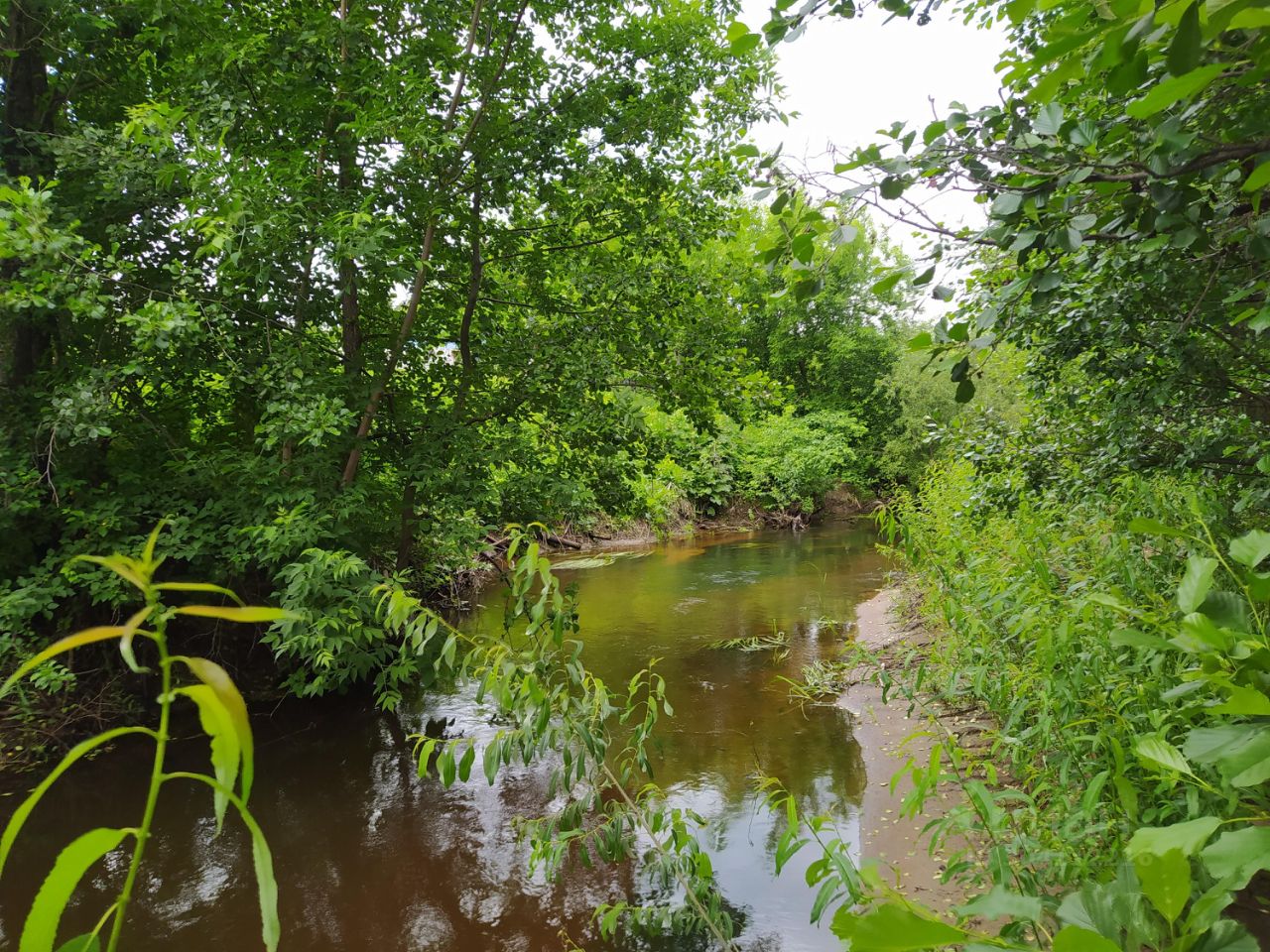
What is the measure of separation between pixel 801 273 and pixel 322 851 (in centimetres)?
454

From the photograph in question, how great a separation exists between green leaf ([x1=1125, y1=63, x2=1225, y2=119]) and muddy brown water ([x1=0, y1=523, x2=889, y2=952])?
146 inches

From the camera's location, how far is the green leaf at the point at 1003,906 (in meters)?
0.83

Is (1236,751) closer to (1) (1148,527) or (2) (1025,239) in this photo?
(1) (1148,527)

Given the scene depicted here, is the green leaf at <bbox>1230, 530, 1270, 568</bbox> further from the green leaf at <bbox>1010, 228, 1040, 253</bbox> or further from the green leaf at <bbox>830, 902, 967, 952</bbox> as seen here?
the green leaf at <bbox>1010, 228, 1040, 253</bbox>

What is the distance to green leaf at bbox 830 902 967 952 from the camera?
2.19 ft

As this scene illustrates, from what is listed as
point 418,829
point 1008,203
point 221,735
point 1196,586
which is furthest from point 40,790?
point 418,829

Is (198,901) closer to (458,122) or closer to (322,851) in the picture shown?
(322,851)

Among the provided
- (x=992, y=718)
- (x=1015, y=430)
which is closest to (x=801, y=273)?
(x=1015, y=430)

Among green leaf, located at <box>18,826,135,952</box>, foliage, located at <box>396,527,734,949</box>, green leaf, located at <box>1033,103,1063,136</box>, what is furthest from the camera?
foliage, located at <box>396,527,734,949</box>

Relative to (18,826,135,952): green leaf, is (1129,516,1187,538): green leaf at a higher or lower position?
higher

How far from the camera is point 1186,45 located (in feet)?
2.87

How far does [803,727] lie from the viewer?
19.8ft

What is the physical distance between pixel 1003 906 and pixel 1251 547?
1.88ft

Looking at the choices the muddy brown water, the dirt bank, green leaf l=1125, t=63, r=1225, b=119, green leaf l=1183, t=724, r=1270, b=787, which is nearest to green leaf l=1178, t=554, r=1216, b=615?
green leaf l=1183, t=724, r=1270, b=787
